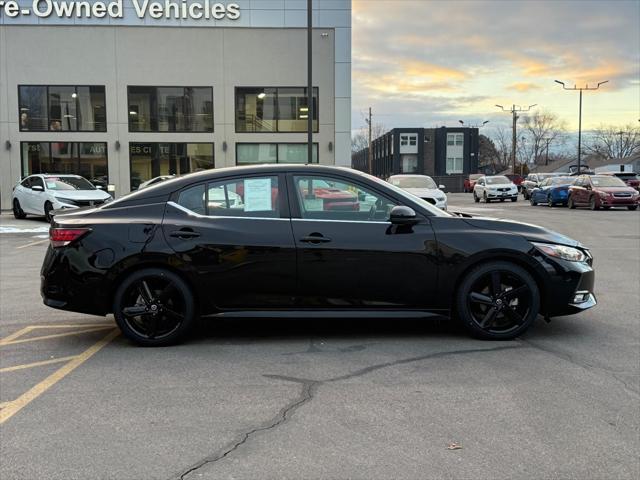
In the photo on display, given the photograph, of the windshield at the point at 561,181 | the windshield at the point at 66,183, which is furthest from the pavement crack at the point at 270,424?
the windshield at the point at 561,181

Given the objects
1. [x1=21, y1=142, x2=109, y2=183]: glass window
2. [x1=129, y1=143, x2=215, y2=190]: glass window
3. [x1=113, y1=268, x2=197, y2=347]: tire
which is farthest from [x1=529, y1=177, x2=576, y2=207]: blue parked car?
[x1=113, y1=268, x2=197, y2=347]: tire

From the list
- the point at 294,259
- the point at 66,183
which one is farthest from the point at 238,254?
the point at 66,183

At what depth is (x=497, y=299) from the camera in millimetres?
5367

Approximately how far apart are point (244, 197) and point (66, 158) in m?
26.0

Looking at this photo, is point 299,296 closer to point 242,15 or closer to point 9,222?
point 9,222

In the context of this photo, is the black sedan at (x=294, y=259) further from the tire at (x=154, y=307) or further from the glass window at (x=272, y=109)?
the glass window at (x=272, y=109)

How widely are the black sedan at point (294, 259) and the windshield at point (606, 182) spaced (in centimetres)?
2268

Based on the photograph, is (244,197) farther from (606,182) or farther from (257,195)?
(606,182)

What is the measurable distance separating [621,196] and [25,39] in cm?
2681

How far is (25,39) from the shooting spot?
2784cm

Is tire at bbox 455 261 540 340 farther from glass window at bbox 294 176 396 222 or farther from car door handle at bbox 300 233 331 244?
car door handle at bbox 300 233 331 244

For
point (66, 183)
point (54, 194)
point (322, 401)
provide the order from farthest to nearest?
1. point (66, 183)
2. point (54, 194)
3. point (322, 401)

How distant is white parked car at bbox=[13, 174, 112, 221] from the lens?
1864cm

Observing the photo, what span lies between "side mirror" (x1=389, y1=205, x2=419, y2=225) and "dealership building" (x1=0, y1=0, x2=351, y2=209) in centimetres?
2381
